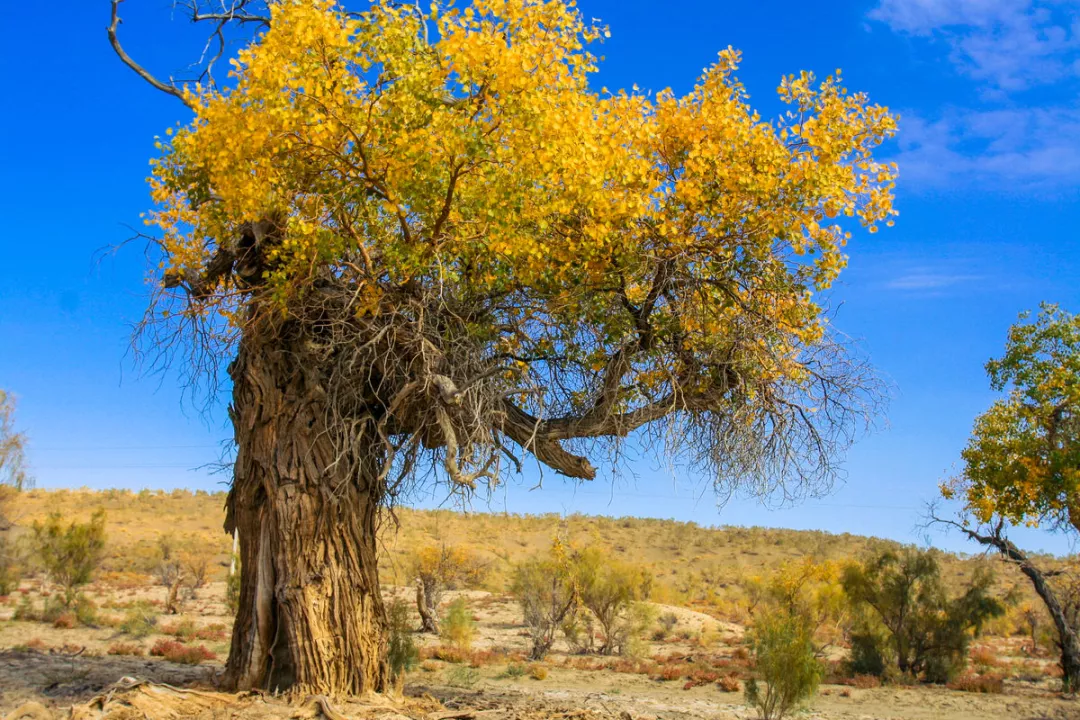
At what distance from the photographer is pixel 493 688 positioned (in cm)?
1566

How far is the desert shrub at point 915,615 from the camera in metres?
21.1

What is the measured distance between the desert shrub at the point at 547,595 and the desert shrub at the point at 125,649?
29.7ft

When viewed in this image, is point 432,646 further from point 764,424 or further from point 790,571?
point 764,424

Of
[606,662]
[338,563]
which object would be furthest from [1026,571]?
[338,563]

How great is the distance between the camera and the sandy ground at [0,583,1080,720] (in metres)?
9.57

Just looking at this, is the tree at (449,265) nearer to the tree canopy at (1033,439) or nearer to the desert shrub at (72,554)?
the tree canopy at (1033,439)

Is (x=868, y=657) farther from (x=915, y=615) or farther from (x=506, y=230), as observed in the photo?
(x=506, y=230)

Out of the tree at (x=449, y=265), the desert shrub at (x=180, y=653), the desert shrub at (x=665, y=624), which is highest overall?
the tree at (x=449, y=265)

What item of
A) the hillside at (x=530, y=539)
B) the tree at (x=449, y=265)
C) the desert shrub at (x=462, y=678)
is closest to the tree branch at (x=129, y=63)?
the tree at (x=449, y=265)

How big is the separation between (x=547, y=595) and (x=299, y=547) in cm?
1516

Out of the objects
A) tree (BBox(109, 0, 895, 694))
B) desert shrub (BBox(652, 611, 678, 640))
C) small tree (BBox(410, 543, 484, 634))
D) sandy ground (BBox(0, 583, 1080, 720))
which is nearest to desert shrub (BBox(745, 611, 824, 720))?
sandy ground (BBox(0, 583, 1080, 720))

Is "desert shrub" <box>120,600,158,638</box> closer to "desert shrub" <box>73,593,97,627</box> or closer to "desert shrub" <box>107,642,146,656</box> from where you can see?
"desert shrub" <box>73,593,97,627</box>

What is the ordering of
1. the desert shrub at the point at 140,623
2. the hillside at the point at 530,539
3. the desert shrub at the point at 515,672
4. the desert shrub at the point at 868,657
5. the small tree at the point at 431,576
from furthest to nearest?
the hillside at the point at 530,539 → the small tree at the point at 431,576 → the desert shrub at the point at 868,657 → the desert shrub at the point at 140,623 → the desert shrub at the point at 515,672

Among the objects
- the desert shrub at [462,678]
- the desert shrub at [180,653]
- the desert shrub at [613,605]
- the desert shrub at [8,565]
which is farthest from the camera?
the desert shrub at [8,565]
